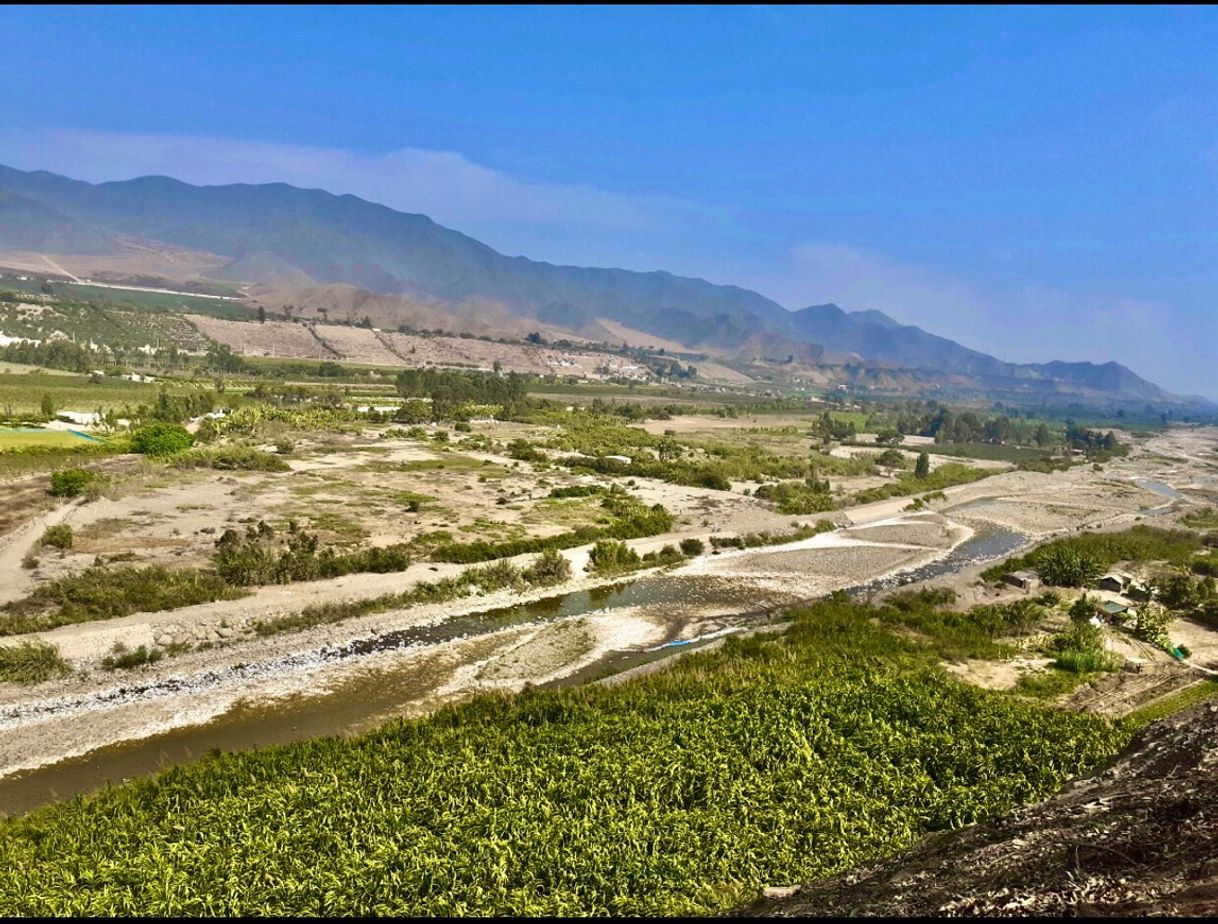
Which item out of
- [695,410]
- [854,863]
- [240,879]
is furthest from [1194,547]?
[695,410]

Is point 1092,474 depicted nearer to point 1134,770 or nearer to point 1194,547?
point 1194,547

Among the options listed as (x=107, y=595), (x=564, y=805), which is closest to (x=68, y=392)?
(x=107, y=595)

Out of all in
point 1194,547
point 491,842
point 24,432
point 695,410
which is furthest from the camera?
point 695,410

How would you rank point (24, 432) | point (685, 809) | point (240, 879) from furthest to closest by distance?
1. point (24, 432)
2. point (685, 809)
3. point (240, 879)

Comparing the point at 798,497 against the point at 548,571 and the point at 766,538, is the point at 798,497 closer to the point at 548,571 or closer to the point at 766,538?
the point at 766,538

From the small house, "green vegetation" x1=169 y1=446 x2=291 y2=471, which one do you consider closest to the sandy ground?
the small house

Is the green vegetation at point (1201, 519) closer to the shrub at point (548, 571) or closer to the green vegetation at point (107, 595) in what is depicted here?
the shrub at point (548, 571)

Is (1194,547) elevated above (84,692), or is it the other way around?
(1194,547)

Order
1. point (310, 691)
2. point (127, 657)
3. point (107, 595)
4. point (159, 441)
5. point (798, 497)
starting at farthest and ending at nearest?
point (798, 497), point (159, 441), point (107, 595), point (127, 657), point (310, 691)
